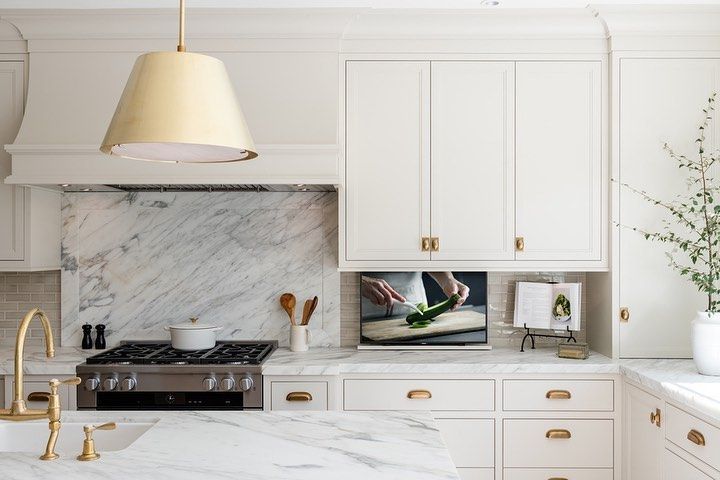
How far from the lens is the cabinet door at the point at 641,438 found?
3.02 meters

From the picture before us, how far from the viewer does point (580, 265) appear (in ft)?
11.7

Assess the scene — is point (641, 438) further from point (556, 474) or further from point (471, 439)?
point (471, 439)

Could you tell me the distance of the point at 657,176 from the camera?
3508mm

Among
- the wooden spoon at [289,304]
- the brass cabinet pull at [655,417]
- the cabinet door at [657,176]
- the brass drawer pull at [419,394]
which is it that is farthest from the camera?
the wooden spoon at [289,304]

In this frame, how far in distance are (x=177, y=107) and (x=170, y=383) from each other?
79.6 inches

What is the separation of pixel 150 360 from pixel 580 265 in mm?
2217

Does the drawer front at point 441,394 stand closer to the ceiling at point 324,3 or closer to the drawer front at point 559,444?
the drawer front at point 559,444

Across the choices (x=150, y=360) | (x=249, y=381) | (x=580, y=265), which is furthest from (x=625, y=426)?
(x=150, y=360)

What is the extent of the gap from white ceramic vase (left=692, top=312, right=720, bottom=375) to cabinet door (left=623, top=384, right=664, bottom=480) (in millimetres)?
306

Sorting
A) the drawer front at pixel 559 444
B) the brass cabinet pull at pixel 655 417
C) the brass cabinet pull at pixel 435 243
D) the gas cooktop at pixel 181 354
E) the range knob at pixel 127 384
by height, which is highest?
the brass cabinet pull at pixel 435 243

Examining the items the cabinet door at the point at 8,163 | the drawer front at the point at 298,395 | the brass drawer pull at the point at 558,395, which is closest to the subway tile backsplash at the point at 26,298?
the cabinet door at the point at 8,163

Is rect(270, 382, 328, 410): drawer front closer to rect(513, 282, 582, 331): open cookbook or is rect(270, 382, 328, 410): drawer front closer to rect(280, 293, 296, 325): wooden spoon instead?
rect(280, 293, 296, 325): wooden spoon

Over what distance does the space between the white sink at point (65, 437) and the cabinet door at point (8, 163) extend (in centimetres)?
169

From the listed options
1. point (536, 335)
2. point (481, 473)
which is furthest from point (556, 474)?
point (536, 335)
